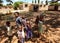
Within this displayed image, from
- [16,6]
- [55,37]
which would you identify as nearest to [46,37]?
[55,37]

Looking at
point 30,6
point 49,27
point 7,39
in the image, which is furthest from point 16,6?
point 7,39

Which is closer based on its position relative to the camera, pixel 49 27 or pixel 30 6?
pixel 49 27

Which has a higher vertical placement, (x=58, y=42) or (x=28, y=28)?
(x=28, y=28)

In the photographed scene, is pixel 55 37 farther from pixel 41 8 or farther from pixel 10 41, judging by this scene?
pixel 41 8

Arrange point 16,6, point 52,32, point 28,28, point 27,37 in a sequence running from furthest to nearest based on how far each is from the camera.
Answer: point 16,6 < point 52,32 < point 27,37 < point 28,28

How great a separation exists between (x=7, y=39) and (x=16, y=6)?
19392mm

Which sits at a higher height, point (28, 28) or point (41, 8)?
point (28, 28)

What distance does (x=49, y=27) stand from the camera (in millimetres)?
12438

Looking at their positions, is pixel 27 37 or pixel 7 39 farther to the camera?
pixel 7 39

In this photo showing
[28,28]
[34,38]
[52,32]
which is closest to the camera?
[28,28]

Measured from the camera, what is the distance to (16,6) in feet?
95.1

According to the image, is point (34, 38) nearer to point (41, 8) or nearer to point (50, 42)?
point (50, 42)

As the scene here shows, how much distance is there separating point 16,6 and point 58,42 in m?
20.3

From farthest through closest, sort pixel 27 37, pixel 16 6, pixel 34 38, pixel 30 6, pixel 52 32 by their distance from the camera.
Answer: pixel 16 6 → pixel 30 6 → pixel 52 32 → pixel 34 38 → pixel 27 37
